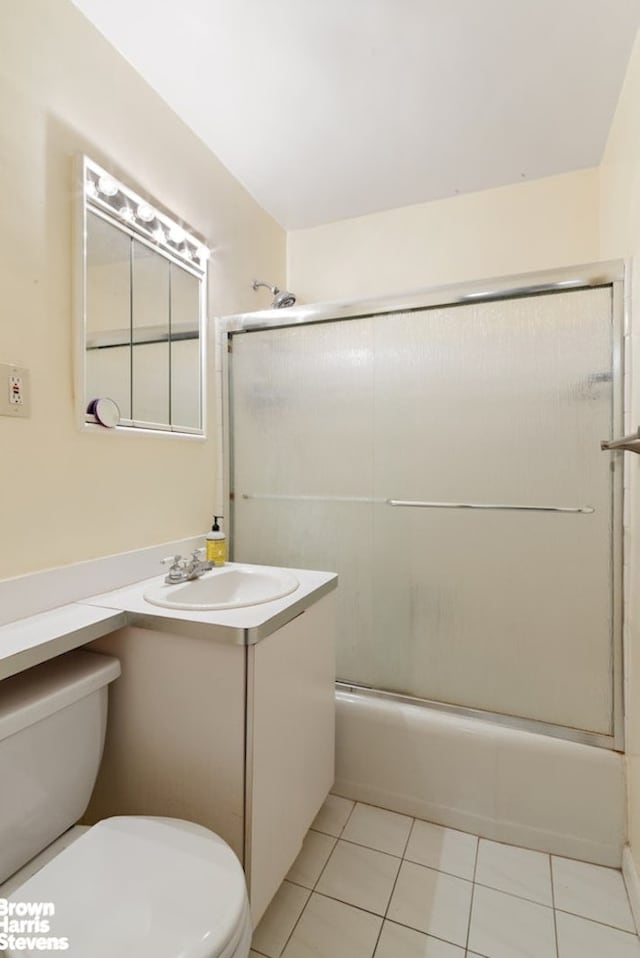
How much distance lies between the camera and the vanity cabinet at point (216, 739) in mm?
1004

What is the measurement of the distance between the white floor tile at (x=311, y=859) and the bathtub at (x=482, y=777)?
0.21 meters

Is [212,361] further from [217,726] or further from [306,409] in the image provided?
[217,726]

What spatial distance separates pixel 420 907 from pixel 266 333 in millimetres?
1919

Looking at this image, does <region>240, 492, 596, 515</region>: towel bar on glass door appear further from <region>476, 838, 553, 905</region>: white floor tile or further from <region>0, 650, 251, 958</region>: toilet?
<region>476, 838, 553, 905</region>: white floor tile

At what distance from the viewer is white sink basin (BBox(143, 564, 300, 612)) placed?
51.2 inches

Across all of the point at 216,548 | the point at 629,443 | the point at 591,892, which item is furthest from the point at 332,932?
the point at 629,443

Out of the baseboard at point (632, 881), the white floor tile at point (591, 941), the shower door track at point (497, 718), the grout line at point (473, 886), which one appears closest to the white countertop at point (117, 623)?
the shower door track at point (497, 718)

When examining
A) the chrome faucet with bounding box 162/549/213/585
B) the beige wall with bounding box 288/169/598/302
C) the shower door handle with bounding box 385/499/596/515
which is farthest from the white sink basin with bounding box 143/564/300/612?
the beige wall with bounding box 288/169/598/302

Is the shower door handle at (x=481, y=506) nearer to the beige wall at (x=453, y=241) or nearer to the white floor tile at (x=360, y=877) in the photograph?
the beige wall at (x=453, y=241)

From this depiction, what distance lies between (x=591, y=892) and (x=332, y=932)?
731 millimetres

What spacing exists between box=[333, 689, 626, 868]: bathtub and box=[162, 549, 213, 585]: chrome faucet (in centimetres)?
71

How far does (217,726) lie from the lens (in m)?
1.01

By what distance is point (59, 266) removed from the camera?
1201mm

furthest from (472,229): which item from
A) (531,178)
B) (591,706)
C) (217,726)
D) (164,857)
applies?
(164,857)
